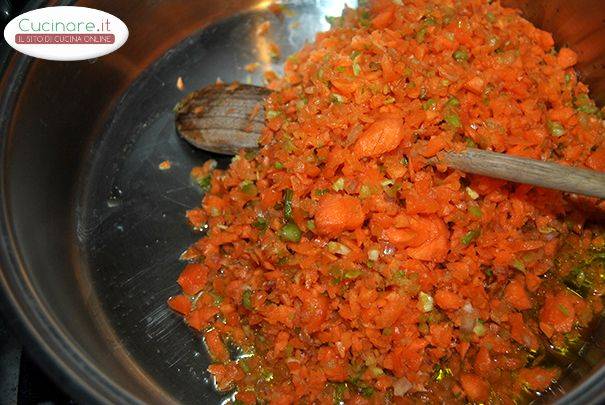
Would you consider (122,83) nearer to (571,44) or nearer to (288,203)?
(288,203)

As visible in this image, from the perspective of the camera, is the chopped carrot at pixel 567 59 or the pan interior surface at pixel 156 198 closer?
the pan interior surface at pixel 156 198

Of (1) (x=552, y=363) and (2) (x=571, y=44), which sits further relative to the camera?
(2) (x=571, y=44)

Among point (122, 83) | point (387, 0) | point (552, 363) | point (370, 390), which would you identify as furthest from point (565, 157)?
point (122, 83)

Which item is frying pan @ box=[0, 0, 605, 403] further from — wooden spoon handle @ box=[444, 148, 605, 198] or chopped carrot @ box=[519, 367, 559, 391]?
wooden spoon handle @ box=[444, 148, 605, 198]

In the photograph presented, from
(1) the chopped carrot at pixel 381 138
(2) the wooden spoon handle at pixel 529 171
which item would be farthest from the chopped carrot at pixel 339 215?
(2) the wooden spoon handle at pixel 529 171

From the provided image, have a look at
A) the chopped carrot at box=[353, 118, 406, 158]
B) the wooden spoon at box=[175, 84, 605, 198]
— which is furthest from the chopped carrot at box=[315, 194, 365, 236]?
the wooden spoon at box=[175, 84, 605, 198]

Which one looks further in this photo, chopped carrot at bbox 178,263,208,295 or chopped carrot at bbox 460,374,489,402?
chopped carrot at bbox 178,263,208,295

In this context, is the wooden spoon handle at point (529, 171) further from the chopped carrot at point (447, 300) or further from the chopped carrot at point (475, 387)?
the chopped carrot at point (475, 387)

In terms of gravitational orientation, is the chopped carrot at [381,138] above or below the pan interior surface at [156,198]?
above
